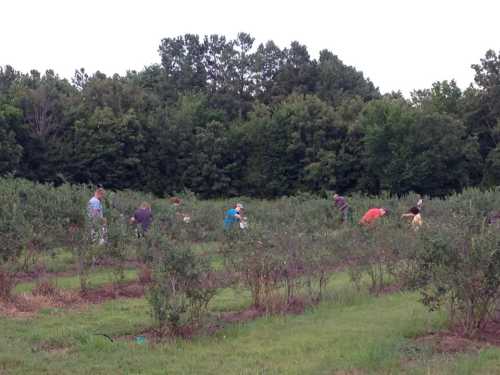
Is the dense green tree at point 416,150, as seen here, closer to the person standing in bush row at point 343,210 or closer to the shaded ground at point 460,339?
the person standing in bush row at point 343,210

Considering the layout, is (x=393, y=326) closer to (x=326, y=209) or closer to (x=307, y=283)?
(x=307, y=283)

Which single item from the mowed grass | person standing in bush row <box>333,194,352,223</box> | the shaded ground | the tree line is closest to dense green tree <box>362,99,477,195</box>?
the tree line

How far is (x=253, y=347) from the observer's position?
27.8 ft

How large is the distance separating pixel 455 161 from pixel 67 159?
25.7 meters

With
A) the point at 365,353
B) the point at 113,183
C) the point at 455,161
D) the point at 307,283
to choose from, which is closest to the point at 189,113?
the point at 113,183

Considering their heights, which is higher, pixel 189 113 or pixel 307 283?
pixel 189 113

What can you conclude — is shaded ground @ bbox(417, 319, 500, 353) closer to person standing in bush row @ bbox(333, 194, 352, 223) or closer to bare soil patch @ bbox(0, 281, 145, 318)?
bare soil patch @ bbox(0, 281, 145, 318)

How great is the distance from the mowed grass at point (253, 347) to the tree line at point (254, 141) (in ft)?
123

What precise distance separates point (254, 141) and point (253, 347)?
45339 mm

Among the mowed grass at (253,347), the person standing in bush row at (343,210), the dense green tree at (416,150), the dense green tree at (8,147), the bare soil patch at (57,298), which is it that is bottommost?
the mowed grass at (253,347)

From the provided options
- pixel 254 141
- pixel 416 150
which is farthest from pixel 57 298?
pixel 254 141

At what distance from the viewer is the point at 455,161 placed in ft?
154

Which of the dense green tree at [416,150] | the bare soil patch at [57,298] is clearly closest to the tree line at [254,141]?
the dense green tree at [416,150]

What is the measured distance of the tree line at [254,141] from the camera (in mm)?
47312
